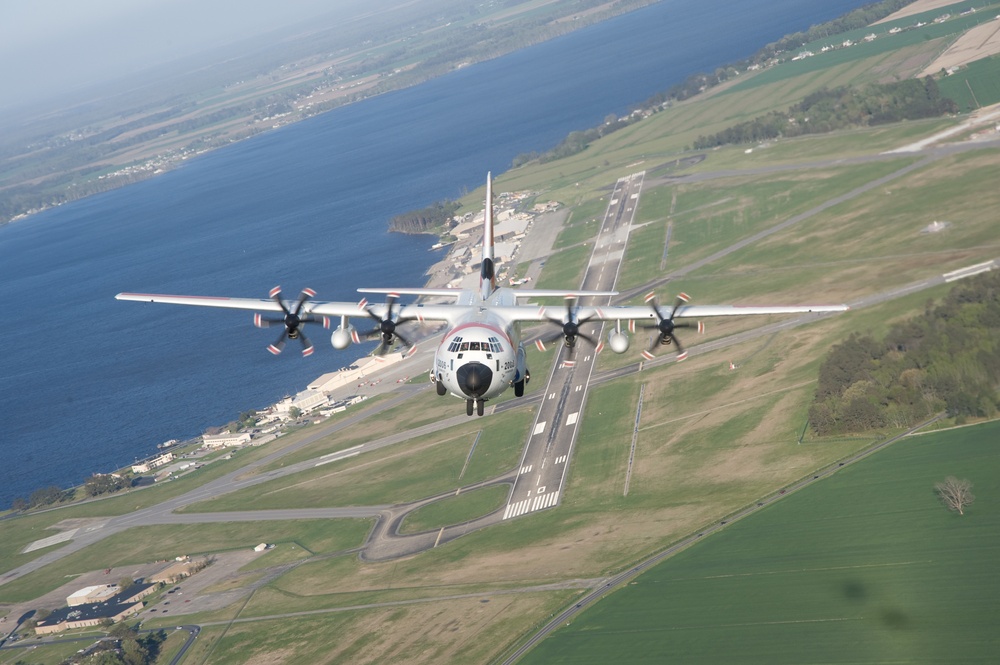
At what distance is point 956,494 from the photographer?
92.8 meters

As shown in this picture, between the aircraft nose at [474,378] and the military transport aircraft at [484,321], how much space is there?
0.18 ft

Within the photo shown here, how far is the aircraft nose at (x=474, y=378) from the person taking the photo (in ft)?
172

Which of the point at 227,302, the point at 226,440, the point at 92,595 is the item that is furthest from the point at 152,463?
the point at 227,302

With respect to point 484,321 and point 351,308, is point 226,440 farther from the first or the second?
point 484,321

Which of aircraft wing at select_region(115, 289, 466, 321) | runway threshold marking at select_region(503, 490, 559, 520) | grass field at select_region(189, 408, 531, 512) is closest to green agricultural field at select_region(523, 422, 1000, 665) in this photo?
runway threshold marking at select_region(503, 490, 559, 520)

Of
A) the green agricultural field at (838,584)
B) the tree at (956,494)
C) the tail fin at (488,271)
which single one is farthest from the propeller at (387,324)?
the tree at (956,494)

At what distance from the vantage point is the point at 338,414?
16038cm

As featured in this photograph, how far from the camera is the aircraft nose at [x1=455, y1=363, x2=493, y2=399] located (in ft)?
172

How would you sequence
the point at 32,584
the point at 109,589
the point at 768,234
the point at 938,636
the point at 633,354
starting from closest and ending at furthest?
the point at 938,636
the point at 109,589
the point at 32,584
the point at 633,354
the point at 768,234

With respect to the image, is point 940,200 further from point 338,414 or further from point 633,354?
point 338,414

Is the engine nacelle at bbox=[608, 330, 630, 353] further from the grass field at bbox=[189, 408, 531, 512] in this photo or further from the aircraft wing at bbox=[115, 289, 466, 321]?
the grass field at bbox=[189, 408, 531, 512]

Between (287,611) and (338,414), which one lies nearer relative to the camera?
(287,611)

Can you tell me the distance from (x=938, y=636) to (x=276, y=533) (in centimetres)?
8018

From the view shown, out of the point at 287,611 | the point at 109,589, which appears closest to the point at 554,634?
the point at 287,611
